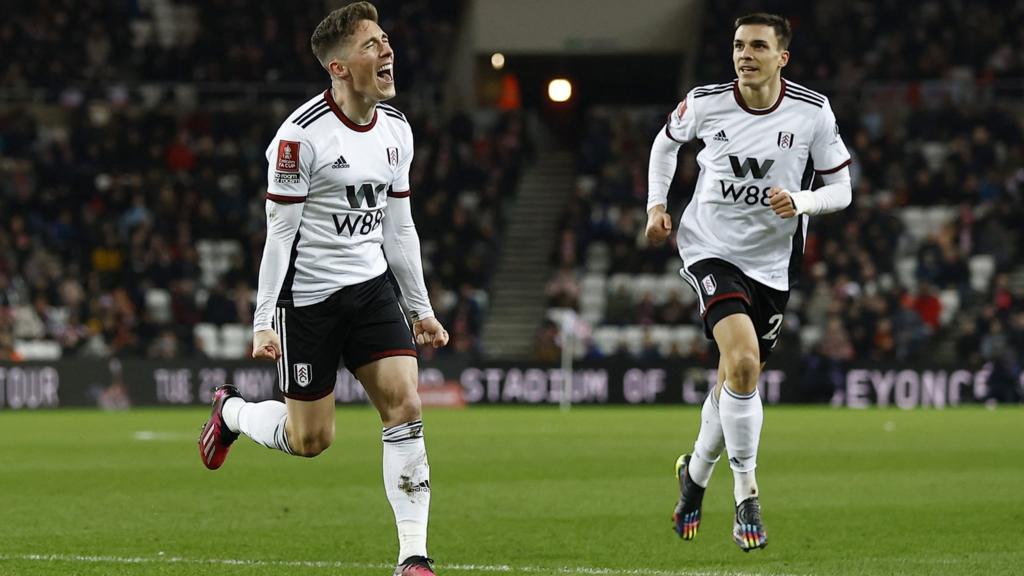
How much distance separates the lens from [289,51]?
33156 millimetres

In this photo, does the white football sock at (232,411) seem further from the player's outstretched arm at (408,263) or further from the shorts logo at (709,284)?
the shorts logo at (709,284)

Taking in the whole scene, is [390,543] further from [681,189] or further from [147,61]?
[147,61]

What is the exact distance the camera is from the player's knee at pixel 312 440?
23.8 feet

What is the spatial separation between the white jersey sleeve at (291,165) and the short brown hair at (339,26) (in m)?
0.40

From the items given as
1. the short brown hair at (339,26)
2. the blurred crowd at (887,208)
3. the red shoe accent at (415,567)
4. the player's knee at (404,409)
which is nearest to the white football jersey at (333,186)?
the short brown hair at (339,26)

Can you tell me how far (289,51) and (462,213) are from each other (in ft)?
21.0

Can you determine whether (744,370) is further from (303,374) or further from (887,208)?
(887,208)

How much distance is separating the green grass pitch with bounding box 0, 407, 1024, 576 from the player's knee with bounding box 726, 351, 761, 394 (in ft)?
2.69

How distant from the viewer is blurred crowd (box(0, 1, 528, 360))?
27.2 m

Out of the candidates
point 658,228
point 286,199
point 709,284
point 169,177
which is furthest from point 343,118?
point 169,177

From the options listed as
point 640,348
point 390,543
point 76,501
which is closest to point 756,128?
point 390,543

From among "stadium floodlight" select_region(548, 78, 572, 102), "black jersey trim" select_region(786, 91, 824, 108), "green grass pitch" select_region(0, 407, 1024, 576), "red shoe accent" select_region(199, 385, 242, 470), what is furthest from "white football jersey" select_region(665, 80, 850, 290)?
"stadium floodlight" select_region(548, 78, 572, 102)

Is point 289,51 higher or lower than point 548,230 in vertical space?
higher

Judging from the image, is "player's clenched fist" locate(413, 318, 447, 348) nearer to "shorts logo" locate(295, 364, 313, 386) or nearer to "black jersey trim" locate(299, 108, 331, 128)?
"shorts logo" locate(295, 364, 313, 386)
